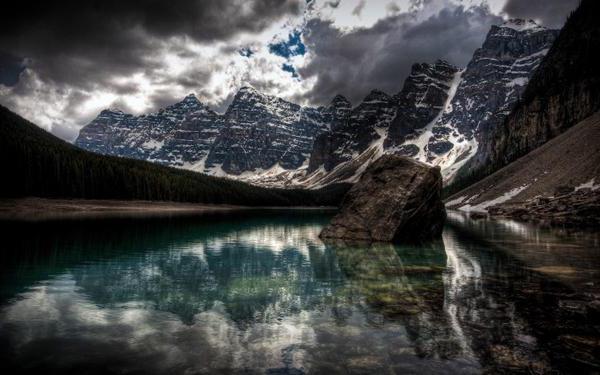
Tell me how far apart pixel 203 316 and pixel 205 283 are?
548 cm

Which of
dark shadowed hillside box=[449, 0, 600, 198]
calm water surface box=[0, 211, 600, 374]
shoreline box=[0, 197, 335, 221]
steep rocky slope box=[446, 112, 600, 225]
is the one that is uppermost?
dark shadowed hillside box=[449, 0, 600, 198]

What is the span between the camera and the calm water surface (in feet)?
26.4

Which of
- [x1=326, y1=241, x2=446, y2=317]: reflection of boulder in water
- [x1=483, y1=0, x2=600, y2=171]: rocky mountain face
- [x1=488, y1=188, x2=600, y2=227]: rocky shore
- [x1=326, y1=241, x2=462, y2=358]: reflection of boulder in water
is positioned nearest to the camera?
[x1=326, y1=241, x2=462, y2=358]: reflection of boulder in water

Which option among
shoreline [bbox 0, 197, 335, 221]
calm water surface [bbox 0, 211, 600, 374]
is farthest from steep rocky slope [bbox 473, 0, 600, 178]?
shoreline [bbox 0, 197, 335, 221]

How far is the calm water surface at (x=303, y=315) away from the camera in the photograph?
8055 mm

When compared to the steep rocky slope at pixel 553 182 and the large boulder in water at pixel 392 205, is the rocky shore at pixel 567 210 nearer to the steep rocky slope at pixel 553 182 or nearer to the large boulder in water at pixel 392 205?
the steep rocky slope at pixel 553 182

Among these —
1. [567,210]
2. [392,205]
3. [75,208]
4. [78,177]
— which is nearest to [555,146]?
[567,210]


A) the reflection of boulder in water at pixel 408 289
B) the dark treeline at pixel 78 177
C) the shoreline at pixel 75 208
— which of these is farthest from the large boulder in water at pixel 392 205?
the dark treeline at pixel 78 177

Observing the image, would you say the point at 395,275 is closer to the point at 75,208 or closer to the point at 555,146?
the point at 75,208

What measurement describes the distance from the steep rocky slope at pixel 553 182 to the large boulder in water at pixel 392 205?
2522 centimetres

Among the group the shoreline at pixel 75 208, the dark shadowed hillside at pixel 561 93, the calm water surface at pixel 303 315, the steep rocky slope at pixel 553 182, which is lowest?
the calm water surface at pixel 303 315

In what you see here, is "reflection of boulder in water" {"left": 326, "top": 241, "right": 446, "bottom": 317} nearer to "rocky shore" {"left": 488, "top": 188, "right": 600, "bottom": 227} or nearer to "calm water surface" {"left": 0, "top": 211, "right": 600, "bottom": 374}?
"calm water surface" {"left": 0, "top": 211, "right": 600, "bottom": 374}

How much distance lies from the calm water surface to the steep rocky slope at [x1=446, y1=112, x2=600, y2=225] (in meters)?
41.7

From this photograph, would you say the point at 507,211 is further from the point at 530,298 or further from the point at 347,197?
the point at 530,298
